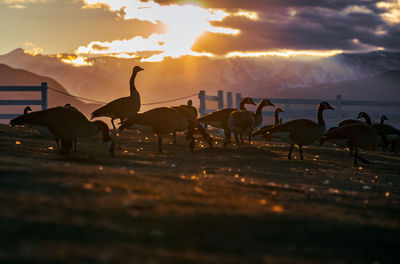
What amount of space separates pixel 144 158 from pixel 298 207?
6.35m

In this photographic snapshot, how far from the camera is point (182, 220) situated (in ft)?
14.7

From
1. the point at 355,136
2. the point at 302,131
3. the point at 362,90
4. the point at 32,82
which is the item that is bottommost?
the point at 355,136

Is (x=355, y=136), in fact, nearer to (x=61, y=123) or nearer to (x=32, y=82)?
(x=61, y=123)

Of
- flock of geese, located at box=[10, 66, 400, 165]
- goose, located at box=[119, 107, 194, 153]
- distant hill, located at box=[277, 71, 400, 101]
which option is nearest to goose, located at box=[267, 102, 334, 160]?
flock of geese, located at box=[10, 66, 400, 165]

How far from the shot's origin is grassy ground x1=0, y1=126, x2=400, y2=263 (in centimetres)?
365

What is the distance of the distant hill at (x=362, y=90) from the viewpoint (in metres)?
143

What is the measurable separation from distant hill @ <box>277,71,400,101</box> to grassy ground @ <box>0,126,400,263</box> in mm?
138905

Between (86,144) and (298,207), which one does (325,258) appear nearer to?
(298,207)

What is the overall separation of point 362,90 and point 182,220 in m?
155

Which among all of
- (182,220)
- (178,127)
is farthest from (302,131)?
(182,220)

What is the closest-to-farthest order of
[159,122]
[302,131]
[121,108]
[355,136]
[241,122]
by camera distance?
[302,131], [355,136], [159,122], [241,122], [121,108]

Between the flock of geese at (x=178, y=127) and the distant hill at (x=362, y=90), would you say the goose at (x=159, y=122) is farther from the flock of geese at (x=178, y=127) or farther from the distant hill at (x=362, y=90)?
the distant hill at (x=362, y=90)

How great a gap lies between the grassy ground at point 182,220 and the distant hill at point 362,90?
13890 centimetres

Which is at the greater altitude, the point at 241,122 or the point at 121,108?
the point at 121,108
